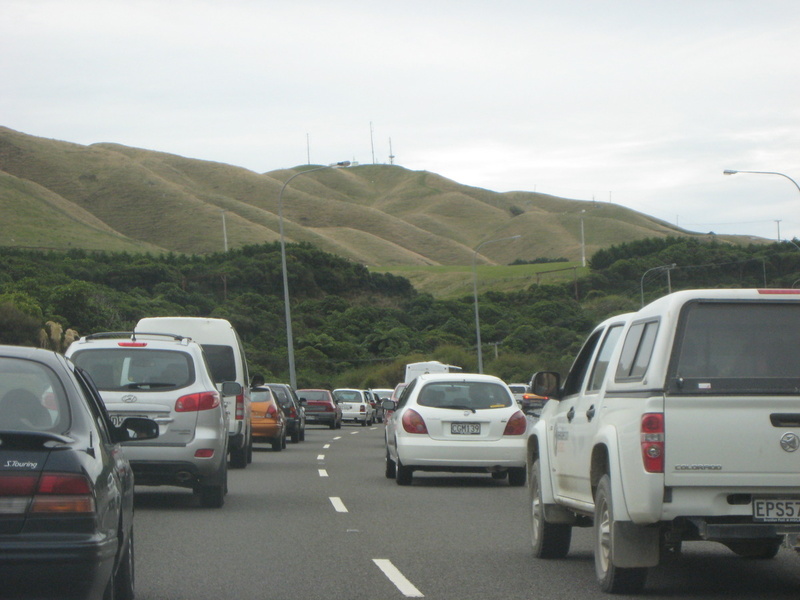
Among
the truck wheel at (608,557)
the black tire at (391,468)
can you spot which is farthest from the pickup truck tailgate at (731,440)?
the black tire at (391,468)

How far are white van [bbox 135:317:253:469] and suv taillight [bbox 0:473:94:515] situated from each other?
1412 cm

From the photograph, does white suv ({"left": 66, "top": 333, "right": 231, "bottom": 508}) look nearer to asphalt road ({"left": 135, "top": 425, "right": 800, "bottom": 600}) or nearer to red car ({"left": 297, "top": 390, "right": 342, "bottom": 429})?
asphalt road ({"left": 135, "top": 425, "right": 800, "bottom": 600})

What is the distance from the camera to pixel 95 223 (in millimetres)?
136375

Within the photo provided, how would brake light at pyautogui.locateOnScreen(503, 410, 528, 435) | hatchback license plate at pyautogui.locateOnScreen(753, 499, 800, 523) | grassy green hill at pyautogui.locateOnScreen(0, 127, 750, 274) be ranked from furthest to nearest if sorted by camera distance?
grassy green hill at pyautogui.locateOnScreen(0, 127, 750, 274) < brake light at pyautogui.locateOnScreen(503, 410, 528, 435) < hatchback license plate at pyautogui.locateOnScreen(753, 499, 800, 523)

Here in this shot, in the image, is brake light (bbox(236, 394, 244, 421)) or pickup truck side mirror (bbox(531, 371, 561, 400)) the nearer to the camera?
pickup truck side mirror (bbox(531, 371, 561, 400))

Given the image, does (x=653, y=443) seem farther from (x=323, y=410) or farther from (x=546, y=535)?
(x=323, y=410)

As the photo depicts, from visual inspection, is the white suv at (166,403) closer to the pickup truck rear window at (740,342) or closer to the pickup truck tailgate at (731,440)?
the pickup truck rear window at (740,342)

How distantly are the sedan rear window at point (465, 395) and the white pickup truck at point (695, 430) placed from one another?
8.95 m

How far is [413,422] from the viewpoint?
17188 mm

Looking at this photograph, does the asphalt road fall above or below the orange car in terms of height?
above

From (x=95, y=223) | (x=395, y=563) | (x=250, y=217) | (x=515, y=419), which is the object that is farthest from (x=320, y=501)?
(x=250, y=217)

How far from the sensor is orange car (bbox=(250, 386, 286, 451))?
1061 inches

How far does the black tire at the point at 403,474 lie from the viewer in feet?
56.9

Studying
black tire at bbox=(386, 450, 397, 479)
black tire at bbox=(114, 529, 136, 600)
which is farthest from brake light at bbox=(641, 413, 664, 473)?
black tire at bbox=(386, 450, 397, 479)
